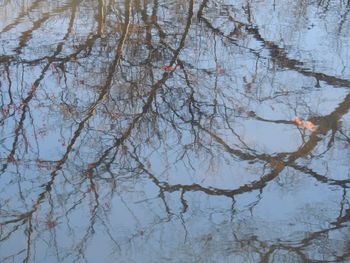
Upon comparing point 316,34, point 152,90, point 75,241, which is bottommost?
point 75,241

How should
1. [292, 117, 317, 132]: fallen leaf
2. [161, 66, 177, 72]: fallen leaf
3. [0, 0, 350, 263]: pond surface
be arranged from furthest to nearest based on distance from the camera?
[161, 66, 177, 72]: fallen leaf < [292, 117, 317, 132]: fallen leaf < [0, 0, 350, 263]: pond surface

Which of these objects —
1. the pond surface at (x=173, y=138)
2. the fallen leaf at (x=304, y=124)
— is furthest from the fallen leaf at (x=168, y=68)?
the fallen leaf at (x=304, y=124)

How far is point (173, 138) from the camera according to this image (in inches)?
162

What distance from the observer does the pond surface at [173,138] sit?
10.2 feet

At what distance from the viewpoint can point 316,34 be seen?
6047 millimetres

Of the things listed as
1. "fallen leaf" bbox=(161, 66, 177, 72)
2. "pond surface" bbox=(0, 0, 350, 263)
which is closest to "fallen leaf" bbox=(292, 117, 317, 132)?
"pond surface" bbox=(0, 0, 350, 263)

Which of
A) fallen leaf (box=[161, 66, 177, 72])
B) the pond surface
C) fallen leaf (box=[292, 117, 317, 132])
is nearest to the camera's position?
the pond surface

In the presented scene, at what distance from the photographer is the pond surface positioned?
10.2 feet

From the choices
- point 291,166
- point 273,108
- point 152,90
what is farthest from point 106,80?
point 291,166

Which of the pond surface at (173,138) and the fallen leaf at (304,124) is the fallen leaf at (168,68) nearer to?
the pond surface at (173,138)

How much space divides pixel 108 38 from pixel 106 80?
1.04 meters

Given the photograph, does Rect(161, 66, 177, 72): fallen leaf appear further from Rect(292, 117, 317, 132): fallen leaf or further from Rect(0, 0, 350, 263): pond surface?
Rect(292, 117, 317, 132): fallen leaf

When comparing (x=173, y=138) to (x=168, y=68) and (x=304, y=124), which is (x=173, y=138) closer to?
(x=304, y=124)

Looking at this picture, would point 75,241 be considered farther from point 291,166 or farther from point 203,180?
point 291,166
